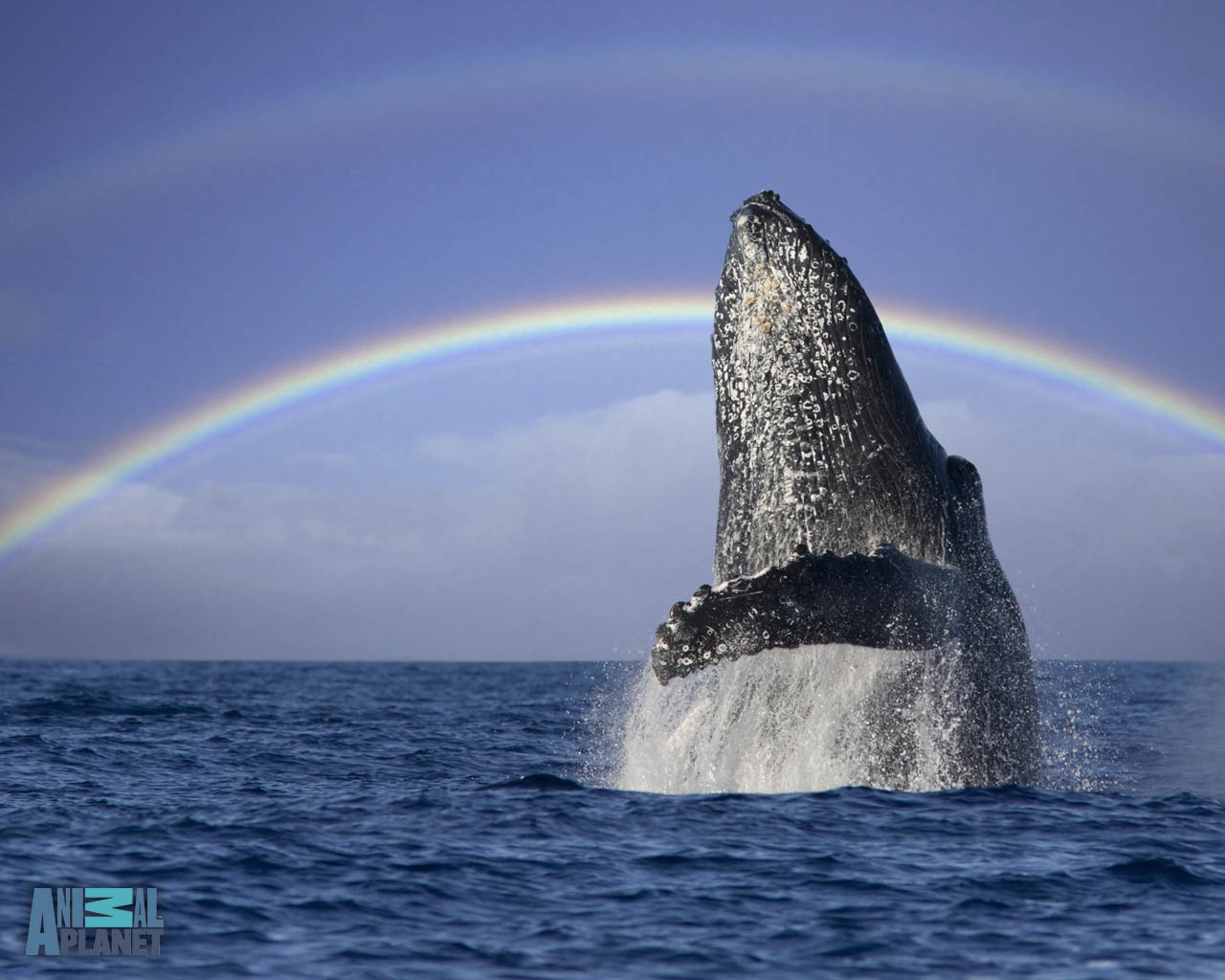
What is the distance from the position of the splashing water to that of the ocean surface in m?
0.05

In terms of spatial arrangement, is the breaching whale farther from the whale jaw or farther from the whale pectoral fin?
the whale pectoral fin

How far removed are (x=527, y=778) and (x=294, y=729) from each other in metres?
11.0

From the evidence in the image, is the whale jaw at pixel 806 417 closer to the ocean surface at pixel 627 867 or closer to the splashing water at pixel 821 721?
the splashing water at pixel 821 721

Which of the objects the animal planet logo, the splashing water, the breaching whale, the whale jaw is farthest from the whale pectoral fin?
the animal planet logo

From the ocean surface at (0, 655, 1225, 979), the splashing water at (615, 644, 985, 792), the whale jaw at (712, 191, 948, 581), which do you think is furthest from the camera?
the whale jaw at (712, 191, 948, 581)

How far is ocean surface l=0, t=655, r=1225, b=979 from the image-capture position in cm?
695

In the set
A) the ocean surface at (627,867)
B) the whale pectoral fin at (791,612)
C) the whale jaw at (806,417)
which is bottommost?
the ocean surface at (627,867)

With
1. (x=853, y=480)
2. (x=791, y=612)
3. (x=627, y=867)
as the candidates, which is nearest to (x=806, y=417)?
(x=853, y=480)

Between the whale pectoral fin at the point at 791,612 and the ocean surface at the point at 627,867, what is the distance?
1387mm

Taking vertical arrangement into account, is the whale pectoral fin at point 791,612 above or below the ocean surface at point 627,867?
above

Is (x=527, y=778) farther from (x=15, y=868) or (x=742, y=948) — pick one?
(x=742, y=948)

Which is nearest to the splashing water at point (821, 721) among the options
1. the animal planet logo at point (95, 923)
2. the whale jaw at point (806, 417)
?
the whale jaw at point (806, 417)

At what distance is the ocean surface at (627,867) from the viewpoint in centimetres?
695

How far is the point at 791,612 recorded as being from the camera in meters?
8.72
